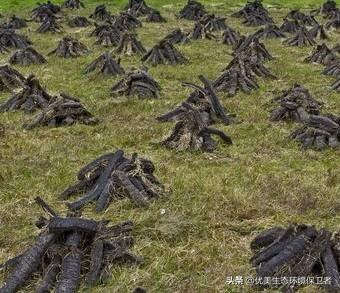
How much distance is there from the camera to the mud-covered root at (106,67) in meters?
24.5

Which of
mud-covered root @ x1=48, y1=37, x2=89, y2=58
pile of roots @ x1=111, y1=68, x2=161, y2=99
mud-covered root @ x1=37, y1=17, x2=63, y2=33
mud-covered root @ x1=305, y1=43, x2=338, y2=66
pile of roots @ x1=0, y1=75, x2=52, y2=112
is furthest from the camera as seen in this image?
mud-covered root @ x1=37, y1=17, x2=63, y2=33

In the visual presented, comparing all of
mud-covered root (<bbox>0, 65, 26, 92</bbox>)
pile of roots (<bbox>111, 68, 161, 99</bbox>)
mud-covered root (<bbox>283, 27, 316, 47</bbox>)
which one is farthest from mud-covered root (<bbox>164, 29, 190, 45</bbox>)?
mud-covered root (<bbox>0, 65, 26, 92</bbox>)

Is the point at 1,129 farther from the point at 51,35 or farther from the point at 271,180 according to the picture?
the point at 51,35

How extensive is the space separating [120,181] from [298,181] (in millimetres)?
4136

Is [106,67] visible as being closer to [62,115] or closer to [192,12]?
[62,115]

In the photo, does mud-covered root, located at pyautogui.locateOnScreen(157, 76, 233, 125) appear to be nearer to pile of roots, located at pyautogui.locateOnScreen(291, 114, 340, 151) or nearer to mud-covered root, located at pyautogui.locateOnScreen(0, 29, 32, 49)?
pile of roots, located at pyautogui.locateOnScreen(291, 114, 340, 151)

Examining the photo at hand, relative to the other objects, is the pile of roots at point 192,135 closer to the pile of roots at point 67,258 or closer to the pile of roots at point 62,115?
the pile of roots at point 62,115

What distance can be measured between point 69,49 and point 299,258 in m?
22.5

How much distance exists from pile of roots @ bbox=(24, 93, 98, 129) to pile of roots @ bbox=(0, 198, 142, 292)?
27.5 feet

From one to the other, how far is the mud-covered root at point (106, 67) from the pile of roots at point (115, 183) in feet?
39.5

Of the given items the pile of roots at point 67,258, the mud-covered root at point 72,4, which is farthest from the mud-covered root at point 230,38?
the pile of roots at point 67,258

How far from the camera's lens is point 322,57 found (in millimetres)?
27672

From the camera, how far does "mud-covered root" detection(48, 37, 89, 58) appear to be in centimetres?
2939

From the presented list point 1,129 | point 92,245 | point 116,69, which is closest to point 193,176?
point 92,245
